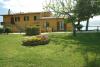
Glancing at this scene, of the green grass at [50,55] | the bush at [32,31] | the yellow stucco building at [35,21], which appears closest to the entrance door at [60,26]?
the yellow stucco building at [35,21]

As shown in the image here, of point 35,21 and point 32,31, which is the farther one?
point 35,21

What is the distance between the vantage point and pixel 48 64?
74.3 ft

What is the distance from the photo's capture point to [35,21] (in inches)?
2874

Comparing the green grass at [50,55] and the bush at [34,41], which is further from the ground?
the bush at [34,41]

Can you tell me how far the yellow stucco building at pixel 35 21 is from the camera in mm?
65062

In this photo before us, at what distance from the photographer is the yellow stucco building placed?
65.1 metres

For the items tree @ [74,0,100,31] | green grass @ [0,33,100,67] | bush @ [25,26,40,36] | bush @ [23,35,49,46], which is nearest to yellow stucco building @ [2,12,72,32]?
tree @ [74,0,100,31]

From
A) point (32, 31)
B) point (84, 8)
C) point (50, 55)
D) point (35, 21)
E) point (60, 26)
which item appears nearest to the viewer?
point (50, 55)

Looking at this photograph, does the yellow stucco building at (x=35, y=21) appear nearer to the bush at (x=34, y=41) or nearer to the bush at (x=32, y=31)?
the bush at (x=32, y=31)

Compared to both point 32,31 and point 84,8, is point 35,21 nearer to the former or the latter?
point 84,8

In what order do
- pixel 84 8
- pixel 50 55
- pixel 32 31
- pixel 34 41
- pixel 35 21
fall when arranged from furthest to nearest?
pixel 35 21 < pixel 84 8 < pixel 32 31 < pixel 34 41 < pixel 50 55

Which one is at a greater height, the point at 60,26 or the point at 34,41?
the point at 34,41

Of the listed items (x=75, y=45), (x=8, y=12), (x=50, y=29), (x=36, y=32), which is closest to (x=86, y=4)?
(x=36, y=32)

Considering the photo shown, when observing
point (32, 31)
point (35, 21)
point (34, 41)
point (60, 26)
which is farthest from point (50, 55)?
point (35, 21)
